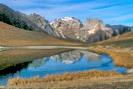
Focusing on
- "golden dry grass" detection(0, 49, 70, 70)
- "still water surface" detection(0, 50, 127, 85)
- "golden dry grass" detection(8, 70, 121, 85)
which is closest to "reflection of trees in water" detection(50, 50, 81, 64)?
"still water surface" detection(0, 50, 127, 85)

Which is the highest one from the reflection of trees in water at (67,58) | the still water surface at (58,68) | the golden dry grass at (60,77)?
the golden dry grass at (60,77)

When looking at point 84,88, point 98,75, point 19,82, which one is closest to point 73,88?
point 84,88

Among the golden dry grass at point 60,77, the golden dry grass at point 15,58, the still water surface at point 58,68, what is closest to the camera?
the golden dry grass at point 60,77

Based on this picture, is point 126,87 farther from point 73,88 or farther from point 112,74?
point 112,74

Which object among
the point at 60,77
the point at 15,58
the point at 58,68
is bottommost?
the point at 15,58

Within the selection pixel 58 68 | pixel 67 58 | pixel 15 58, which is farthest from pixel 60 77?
pixel 15 58

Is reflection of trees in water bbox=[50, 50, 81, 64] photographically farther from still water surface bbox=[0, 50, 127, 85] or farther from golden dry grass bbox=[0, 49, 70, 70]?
golden dry grass bbox=[0, 49, 70, 70]

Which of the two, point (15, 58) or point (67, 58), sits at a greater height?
point (15, 58)

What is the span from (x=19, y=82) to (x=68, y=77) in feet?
21.9

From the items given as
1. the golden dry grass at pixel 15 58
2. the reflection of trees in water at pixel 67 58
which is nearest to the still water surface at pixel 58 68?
the reflection of trees in water at pixel 67 58

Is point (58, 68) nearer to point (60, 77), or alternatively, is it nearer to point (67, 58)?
point (60, 77)

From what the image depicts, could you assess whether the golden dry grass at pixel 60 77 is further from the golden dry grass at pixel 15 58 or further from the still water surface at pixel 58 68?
the golden dry grass at pixel 15 58

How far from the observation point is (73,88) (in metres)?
27.6

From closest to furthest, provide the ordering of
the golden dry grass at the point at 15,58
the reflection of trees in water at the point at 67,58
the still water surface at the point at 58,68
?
1. the still water surface at the point at 58,68
2. the golden dry grass at the point at 15,58
3. the reflection of trees in water at the point at 67,58
